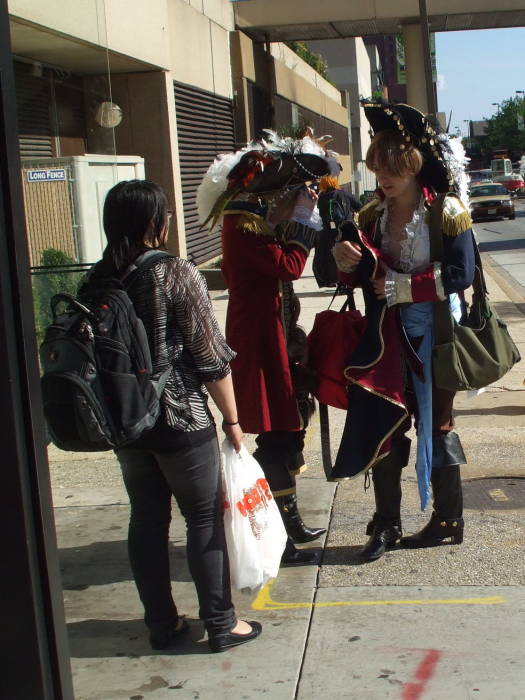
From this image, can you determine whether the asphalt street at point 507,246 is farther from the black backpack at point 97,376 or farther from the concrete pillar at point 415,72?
the black backpack at point 97,376

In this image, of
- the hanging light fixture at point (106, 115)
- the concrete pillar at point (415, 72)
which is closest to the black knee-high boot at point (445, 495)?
the hanging light fixture at point (106, 115)

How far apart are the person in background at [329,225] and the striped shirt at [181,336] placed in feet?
3.94

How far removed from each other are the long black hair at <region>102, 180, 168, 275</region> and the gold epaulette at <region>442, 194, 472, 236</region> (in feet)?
4.30

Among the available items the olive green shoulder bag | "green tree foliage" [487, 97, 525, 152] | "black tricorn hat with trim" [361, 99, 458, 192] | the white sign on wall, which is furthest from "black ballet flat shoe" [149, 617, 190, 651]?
"green tree foliage" [487, 97, 525, 152]

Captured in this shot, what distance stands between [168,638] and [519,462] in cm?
281

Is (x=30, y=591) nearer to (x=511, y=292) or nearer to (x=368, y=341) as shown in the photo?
(x=368, y=341)

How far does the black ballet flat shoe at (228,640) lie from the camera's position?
11.1 feet

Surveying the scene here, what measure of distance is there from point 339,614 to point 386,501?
68 centimetres

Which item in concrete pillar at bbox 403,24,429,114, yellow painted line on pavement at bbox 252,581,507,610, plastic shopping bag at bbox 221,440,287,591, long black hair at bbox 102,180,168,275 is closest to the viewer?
long black hair at bbox 102,180,168,275

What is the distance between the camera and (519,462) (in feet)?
18.1

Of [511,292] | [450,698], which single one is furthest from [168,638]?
[511,292]

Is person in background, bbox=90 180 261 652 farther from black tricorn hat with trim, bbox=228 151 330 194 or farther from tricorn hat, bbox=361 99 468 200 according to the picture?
tricorn hat, bbox=361 99 468 200

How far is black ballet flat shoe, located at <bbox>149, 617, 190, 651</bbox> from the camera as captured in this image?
342cm

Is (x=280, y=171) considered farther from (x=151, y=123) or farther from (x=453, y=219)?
(x=151, y=123)
